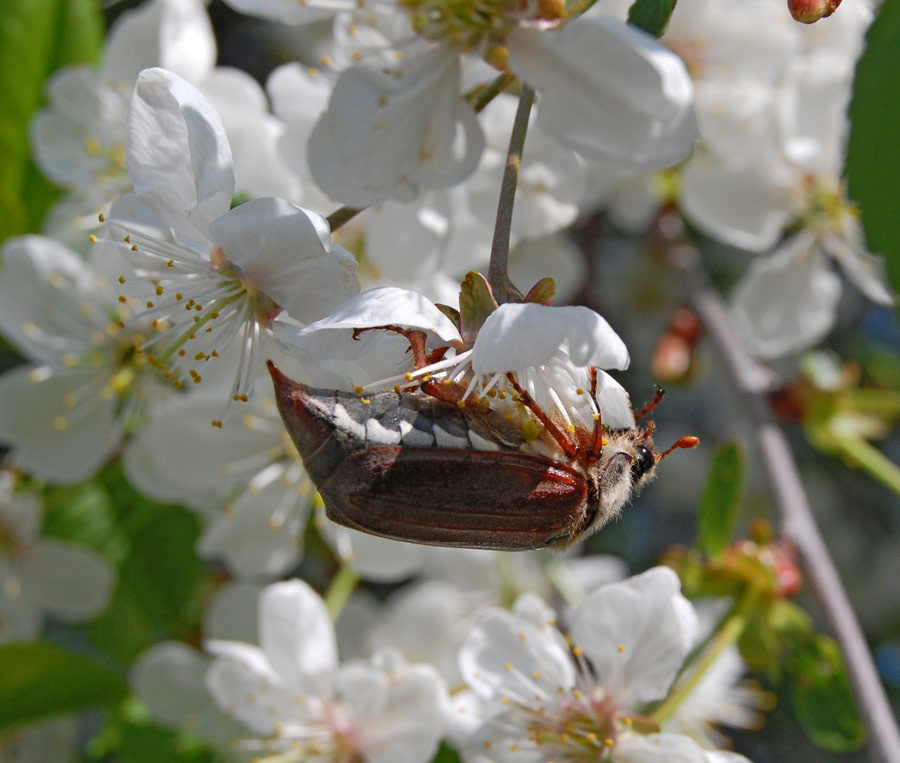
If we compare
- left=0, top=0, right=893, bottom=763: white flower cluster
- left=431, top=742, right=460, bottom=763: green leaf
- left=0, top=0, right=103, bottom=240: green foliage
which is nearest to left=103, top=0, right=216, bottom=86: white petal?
left=0, top=0, right=893, bottom=763: white flower cluster

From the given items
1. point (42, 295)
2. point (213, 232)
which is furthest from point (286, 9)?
point (42, 295)

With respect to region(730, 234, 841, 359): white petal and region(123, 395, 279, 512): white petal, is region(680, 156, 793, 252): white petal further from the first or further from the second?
region(123, 395, 279, 512): white petal

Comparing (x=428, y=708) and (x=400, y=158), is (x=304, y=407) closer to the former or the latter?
(x=400, y=158)

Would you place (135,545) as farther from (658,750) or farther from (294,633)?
(658,750)

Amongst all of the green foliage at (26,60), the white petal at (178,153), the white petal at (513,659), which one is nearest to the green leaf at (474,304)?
the white petal at (178,153)

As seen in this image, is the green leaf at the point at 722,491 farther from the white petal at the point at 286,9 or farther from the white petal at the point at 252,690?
the white petal at the point at 286,9

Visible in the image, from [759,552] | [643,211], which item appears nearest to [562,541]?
[759,552]

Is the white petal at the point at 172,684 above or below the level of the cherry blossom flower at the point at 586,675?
below
